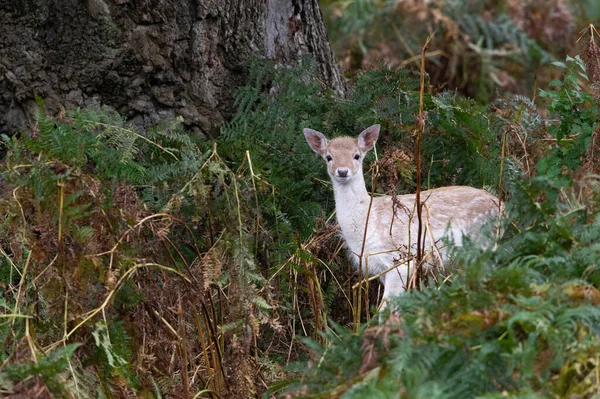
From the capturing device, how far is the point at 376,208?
245 inches

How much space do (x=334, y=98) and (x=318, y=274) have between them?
4.38 ft

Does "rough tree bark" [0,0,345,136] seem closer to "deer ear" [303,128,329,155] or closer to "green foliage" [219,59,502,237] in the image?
"green foliage" [219,59,502,237]

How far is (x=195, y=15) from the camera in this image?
6473 millimetres

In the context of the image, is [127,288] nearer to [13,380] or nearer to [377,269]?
[13,380]

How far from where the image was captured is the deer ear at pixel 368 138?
6109 millimetres

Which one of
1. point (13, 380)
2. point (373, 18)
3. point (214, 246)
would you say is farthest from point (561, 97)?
point (373, 18)

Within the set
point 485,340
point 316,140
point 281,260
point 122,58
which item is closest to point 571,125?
point 316,140

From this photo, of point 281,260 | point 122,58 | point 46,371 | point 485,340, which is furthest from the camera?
point 122,58

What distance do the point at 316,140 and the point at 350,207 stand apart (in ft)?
1.54

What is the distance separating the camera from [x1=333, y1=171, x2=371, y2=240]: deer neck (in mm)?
6191

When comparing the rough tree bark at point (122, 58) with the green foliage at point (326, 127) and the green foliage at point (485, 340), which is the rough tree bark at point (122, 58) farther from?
the green foliage at point (485, 340)

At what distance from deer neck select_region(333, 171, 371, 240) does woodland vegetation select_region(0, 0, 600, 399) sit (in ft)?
0.41

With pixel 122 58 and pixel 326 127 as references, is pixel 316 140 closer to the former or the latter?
pixel 326 127

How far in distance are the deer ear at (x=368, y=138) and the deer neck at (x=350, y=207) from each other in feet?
0.60
